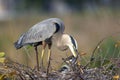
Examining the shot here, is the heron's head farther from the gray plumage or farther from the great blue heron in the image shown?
the gray plumage

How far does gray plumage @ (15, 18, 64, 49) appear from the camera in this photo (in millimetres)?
7199

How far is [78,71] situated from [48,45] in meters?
1.52

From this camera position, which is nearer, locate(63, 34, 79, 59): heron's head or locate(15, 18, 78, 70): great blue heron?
locate(63, 34, 79, 59): heron's head

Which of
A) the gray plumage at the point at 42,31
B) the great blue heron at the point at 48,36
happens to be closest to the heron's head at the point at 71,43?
the great blue heron at the point at 48,36

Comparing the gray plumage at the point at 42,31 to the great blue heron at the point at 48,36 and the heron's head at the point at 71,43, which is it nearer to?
the great blue heron at the point at 48,36

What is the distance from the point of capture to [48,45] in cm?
732

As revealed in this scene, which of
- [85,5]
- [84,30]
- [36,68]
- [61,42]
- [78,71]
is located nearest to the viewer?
[78,71]

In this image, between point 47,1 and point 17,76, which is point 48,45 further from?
point 47,1

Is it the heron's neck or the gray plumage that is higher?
the gray plumage

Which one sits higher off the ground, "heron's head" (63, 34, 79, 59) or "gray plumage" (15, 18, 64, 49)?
"gray plumage" (15, 18, 64, 49)

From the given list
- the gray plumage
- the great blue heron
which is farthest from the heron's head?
the gray plumage

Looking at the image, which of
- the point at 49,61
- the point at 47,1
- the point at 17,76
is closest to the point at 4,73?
the point at 17,76

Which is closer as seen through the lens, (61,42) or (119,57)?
(119,57)

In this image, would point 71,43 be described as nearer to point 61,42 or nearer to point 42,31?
point 61,42
